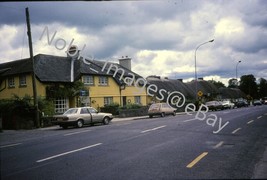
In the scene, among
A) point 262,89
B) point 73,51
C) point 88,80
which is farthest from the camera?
point 262,89

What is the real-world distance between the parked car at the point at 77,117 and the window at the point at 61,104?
9.11m

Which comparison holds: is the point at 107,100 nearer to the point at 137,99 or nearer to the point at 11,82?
the point at 137,99

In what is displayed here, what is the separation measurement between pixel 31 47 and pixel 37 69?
26.1ft

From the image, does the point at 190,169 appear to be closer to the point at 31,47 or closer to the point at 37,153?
the point at 37,153

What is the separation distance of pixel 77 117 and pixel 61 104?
1058 cm

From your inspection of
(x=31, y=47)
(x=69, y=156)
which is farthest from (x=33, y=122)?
(x=69, y=156)

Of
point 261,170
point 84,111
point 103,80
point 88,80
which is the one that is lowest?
point 261,170

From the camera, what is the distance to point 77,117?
71.8 feet

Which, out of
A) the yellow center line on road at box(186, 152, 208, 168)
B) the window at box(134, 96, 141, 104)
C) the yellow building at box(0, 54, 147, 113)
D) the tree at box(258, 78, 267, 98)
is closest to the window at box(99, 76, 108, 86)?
the yellow building at box(0, 54, 147, 113)

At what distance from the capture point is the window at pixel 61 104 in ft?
103

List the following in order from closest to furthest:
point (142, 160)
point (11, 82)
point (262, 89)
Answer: point (142, 160) → point (11, 82) → point (262, 89)

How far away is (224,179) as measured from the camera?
6211mm

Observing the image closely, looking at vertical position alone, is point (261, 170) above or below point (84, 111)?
below

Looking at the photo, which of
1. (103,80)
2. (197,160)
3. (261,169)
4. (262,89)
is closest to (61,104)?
(103,80)
